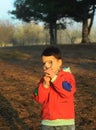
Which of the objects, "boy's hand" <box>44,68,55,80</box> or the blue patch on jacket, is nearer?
"boy's hand" <box>44,68,55,80</box>

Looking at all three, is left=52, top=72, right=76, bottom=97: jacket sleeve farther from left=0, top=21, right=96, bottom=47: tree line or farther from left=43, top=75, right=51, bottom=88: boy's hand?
left=0, top=21, right=96, bottom=47: tree line

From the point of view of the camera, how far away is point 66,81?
14.1 ft

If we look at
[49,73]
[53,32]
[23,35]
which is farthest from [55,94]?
[23,35]

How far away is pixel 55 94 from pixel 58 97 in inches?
1.7

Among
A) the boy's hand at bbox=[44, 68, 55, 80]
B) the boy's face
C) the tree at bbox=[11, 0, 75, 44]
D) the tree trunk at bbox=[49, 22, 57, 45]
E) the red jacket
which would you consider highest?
the boy's face

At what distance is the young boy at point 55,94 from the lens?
4.23 meters

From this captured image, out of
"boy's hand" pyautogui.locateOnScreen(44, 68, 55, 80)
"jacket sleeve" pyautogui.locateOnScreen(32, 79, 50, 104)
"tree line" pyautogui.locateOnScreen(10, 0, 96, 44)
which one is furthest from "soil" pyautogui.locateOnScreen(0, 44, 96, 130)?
"tree line" pyautogui.locateOnScreen(10, 0, 96, 44)

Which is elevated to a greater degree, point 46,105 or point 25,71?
point 46,105

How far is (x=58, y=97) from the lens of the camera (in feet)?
14.1

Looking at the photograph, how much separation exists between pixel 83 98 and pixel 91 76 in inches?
124

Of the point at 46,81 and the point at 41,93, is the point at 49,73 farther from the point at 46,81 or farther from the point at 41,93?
the point at 41,93

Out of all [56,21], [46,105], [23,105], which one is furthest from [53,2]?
[46,105]

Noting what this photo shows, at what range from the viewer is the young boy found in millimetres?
4230

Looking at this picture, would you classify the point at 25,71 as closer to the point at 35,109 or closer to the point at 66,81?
the point at 35,109
